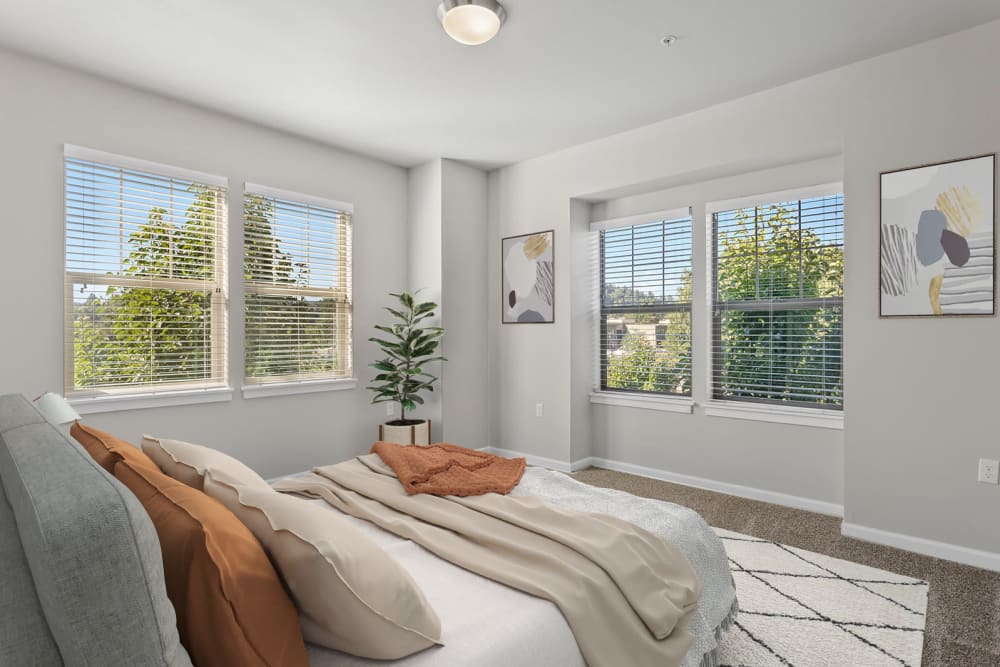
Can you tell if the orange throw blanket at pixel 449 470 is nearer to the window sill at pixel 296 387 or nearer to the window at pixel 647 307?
the window sill at pixel 296 387

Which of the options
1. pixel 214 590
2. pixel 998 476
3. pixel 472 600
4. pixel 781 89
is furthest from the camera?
pixel 781 89

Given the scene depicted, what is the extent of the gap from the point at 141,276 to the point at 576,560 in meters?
3.24

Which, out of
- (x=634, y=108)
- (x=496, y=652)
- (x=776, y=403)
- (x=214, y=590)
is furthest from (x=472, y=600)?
(x=634, y=108)

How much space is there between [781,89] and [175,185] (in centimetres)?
392

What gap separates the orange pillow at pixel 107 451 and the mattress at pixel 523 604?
701mm

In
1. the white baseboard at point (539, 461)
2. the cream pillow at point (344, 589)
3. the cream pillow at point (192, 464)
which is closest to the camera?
the cream pillow at point (344, 589)

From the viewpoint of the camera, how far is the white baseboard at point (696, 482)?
3536 millimetres

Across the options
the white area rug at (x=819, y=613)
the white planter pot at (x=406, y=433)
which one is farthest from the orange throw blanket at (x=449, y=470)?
the white planter pot at (x=406, y=433)

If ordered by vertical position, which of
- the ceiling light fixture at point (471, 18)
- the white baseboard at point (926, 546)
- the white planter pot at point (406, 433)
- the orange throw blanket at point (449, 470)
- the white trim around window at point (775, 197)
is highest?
the ceiling light fixture at point (471, 18)

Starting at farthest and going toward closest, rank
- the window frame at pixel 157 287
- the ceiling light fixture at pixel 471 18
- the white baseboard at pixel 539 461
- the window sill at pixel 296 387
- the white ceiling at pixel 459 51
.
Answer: the white baseboard at pixel 539 461 → the window sill at pixel 296 387 → the window frame at pixel 157 287 → the white ceiling at pixel 459 51 → the ceiling light fixture at pixel 471 18

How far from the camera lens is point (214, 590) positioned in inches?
37.1

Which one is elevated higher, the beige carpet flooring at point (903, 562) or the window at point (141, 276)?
the window at point (141, 276)

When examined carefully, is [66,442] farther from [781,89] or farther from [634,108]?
[781,89]

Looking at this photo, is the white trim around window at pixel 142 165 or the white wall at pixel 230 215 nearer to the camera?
the white wall at pixel 230 215
